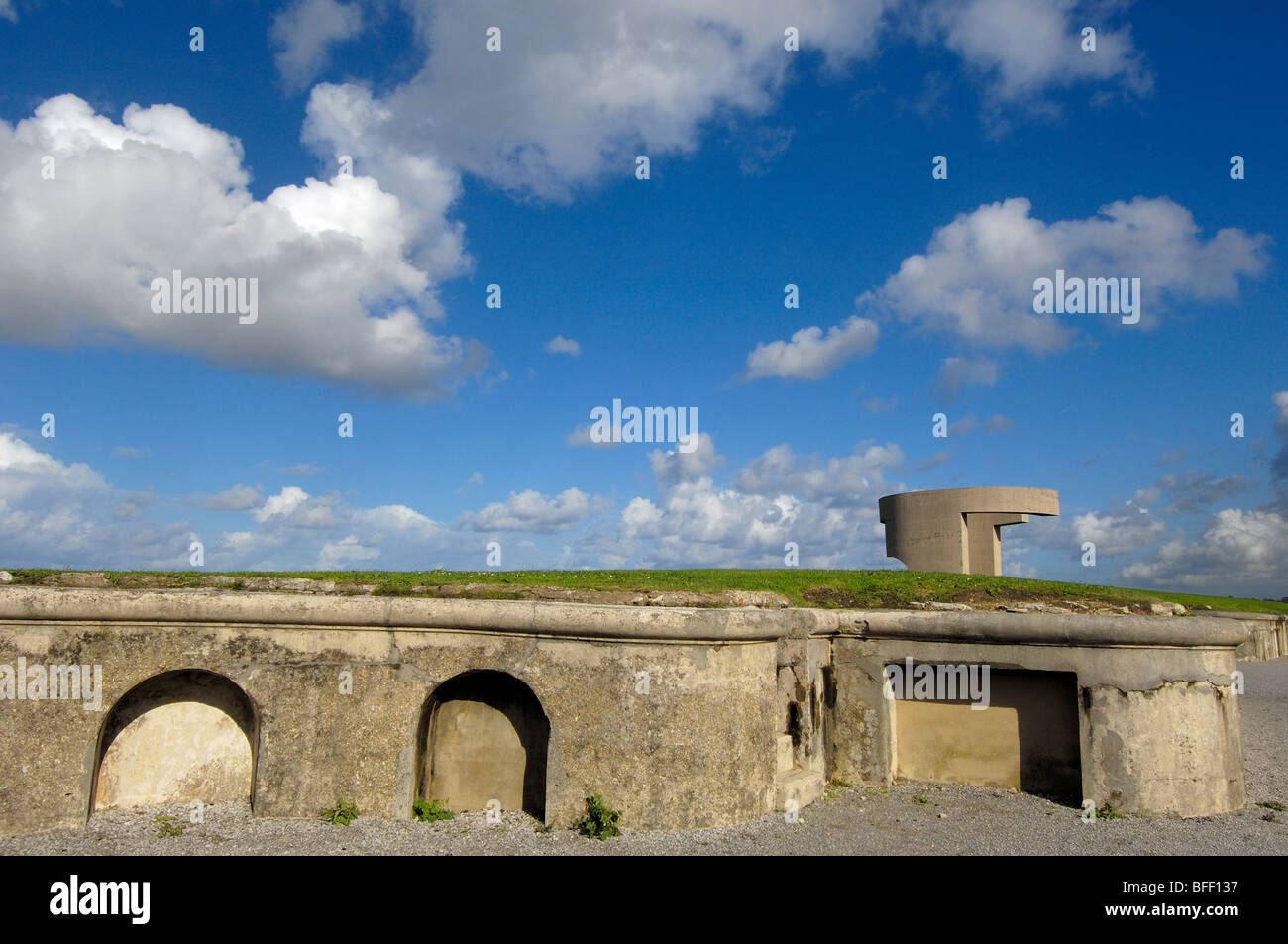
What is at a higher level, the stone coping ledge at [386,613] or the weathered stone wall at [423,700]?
the stone coping ledge at [386,613]

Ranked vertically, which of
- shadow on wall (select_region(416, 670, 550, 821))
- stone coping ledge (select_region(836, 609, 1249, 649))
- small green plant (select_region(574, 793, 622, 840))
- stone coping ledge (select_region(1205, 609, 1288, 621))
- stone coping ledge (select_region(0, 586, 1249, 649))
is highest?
stone coping ledge (select_region(0, 586, 1249, 649))

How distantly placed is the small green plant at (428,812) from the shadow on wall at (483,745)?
0.43 feet

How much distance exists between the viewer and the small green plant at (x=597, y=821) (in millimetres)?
8477

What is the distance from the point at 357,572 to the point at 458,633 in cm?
294

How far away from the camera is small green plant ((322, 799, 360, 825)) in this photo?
8.80 metres

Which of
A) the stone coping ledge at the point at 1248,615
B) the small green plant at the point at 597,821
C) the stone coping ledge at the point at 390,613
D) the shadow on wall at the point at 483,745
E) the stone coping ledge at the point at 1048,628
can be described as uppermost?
the stone coping ledge at the point at 390,613

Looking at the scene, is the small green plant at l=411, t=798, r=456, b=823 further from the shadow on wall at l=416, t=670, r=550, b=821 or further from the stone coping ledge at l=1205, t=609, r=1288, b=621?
the stone coping ledge at l=1205, t=609, r=1288, b=621

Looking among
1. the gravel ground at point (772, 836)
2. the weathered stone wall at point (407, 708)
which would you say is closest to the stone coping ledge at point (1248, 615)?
the gravel ground at point (772, 836)

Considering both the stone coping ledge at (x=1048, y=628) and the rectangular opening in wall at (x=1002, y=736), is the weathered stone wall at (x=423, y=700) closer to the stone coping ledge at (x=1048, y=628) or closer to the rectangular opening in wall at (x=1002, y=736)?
the stone coping ledge at (x=1048, y=628)

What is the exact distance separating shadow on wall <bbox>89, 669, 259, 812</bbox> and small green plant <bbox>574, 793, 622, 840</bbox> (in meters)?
3.77

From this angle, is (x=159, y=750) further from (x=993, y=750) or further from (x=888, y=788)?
(x=993, y=750)

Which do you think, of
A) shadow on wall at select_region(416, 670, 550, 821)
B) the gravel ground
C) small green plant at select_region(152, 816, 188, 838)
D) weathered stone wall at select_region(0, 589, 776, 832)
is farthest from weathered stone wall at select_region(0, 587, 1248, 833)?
small green plant at select_region(152, 816, 188, 838)

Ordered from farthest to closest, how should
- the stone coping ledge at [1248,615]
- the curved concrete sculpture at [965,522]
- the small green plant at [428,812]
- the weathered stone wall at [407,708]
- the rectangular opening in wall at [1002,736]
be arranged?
the stone coping ledge at [1248,615]
the curved concrete sculpture at [965,522]
the rectangular opening in wall at [1002,736]
the small green plant at [428,812]
the weathered stone wall at [407,708]
